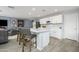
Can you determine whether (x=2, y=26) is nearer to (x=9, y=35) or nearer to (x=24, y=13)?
(x=9, y=35)

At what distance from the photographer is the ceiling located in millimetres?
1653

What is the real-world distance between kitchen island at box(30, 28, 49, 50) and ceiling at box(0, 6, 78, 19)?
0.34 meters

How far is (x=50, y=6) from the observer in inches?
66.6

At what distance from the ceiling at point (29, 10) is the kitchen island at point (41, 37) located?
1.11 feet

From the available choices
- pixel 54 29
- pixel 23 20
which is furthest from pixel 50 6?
pixel 23 20

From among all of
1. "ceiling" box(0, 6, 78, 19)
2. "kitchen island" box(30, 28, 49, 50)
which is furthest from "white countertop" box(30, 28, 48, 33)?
"ceiling" box(0, 6, 78, 19)

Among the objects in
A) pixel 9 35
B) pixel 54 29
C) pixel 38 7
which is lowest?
pixel 9 35

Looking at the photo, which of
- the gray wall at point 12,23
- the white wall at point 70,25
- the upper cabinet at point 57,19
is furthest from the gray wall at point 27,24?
the white wall at point 70,25

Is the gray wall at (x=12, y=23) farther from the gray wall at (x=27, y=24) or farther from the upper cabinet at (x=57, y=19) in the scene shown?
the upper cabinet at (x=57, y=19)

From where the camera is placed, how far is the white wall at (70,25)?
5.53ft

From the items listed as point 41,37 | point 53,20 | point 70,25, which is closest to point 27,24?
point 41,37

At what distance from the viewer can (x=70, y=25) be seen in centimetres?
172

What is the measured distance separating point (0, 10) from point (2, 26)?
31 centimetres

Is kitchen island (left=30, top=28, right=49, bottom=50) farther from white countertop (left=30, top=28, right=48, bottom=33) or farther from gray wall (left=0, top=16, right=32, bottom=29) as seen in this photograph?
gray wall (left=0, top=16, right=32, bottom=29)
